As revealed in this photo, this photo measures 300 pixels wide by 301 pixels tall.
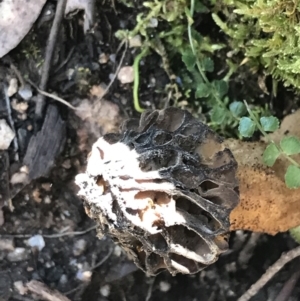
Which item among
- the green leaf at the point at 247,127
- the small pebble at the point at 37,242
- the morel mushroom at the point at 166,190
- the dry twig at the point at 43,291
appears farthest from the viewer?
the small pebble at the point at 37,242

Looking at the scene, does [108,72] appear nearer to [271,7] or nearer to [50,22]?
[50,22]

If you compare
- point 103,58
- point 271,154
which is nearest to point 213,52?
point 103,58

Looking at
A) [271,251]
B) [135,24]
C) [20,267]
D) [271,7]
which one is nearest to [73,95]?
[135,24]

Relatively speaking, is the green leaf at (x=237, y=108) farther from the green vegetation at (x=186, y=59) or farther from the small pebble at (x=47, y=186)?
the small pebble at (x=47, y=186)

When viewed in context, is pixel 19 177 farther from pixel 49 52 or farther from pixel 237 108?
pixel 237 108

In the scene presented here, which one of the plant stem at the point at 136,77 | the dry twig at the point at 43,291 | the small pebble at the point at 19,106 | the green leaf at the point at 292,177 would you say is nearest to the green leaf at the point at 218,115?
the plant stem at the point at 136,77

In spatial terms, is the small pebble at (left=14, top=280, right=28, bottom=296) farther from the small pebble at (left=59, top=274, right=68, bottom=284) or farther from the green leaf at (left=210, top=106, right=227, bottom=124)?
the green leaf at (left=210, top=106, right=227, bottom=124)
